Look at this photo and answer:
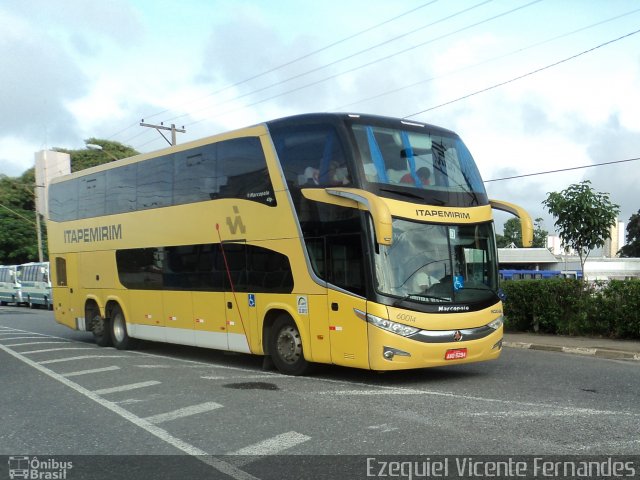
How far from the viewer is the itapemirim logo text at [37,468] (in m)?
5.56

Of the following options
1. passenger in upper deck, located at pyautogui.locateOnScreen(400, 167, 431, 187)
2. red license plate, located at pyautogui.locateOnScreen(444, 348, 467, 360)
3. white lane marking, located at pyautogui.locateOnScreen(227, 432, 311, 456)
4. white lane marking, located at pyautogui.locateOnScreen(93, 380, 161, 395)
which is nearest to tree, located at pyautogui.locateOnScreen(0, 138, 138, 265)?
white lane marking, located at pyautogui.locateOnScreen(93, 380, 161, 395)

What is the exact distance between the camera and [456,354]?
945cm

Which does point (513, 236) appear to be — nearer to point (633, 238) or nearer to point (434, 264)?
point (633, 238)

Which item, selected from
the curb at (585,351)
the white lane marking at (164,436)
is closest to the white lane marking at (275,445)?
the white lane marking at (164,436)

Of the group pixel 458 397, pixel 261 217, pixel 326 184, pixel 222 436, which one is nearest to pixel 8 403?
pixel 222 436

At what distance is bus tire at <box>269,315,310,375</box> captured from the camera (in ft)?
34.3

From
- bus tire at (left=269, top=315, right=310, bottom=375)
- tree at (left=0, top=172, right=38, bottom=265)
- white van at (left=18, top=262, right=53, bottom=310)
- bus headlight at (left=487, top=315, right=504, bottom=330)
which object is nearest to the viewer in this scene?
bus headlight at (left=487, top=315, right=504, bottom=330)

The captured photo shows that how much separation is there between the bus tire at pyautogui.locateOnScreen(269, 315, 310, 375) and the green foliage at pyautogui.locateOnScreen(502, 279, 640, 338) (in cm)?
818

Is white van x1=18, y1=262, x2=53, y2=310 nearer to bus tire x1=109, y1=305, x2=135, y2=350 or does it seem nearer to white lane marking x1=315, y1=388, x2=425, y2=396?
bus tire x1=109, y1=305, x2=135, y2=350

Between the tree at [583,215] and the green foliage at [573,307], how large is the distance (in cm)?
460

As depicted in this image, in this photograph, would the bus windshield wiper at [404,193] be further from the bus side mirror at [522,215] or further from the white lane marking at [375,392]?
the white lane marking at [375,392]

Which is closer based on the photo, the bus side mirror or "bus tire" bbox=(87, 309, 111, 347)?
the bus side mirror

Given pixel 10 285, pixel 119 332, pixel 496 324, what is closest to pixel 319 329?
pixel 496 324

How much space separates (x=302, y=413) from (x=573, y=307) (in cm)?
1018
